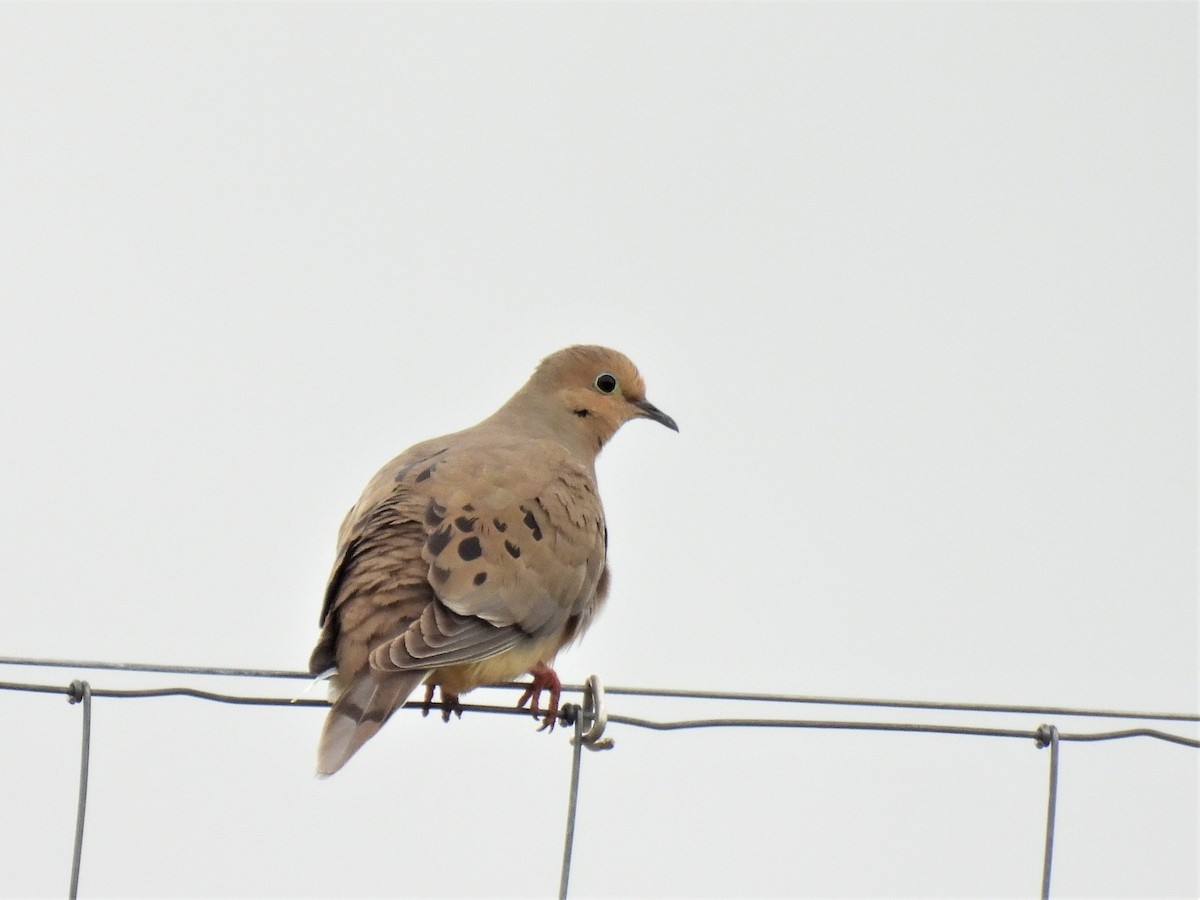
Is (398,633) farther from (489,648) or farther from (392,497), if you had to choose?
(392,497)

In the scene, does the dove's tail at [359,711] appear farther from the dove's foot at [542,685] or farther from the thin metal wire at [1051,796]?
the thin metal wire at [1051,796]

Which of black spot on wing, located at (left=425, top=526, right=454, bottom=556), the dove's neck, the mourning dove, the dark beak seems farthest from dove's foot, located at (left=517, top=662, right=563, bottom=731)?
the dark beak

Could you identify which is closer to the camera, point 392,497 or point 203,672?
point 203,672

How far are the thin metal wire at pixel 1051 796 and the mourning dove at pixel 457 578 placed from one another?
1211 mm

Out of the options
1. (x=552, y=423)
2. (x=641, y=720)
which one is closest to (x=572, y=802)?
(x=641, y=720)

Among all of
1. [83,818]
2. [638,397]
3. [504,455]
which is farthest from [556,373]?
[83,818]

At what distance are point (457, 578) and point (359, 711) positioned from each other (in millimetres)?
527

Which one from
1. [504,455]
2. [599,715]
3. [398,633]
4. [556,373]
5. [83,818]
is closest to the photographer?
[83,818]

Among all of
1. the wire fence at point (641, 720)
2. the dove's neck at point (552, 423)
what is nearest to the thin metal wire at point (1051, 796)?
the wire fence at point (641, 720)

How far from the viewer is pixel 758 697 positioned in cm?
302

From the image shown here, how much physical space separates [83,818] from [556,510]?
2093 millimetres

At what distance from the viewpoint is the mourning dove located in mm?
3693

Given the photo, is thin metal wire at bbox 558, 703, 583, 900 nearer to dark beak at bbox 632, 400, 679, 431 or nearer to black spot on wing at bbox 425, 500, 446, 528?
black spot on wing at bbox 425, 500, 446, 528

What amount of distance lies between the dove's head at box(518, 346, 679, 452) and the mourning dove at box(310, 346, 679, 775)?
1.58ft
